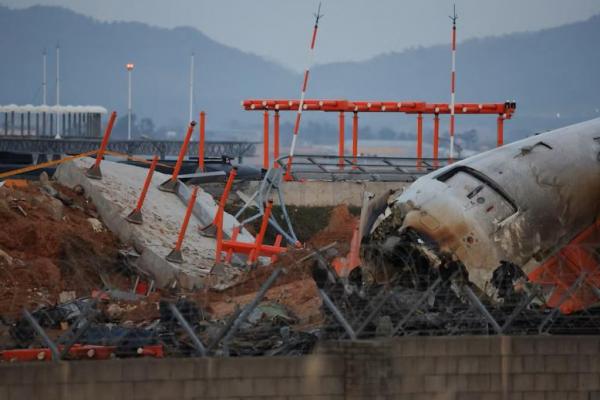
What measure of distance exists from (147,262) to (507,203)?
903cm

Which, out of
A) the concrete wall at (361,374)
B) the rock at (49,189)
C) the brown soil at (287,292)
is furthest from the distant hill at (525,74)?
the concrete wall at (361,374)

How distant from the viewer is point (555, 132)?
100ft

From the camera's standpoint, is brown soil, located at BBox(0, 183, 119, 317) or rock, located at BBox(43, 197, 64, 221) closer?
brown soil, located at BBox(0, 183, 119, 317)

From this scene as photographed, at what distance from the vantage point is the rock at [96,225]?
36.1 metres

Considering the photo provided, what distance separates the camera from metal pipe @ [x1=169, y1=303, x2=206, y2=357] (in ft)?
64.3

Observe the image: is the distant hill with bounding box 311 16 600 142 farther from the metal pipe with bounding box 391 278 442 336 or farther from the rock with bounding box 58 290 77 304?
the metal pipe with bounding box 391 278 442 336

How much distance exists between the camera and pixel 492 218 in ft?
91.1

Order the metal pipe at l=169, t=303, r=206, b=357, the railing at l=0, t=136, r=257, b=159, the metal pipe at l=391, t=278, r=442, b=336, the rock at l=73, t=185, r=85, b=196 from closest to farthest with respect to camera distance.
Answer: the metal pipe at l=169, t=303, r=206, b=357 < the metal pipe at l=391, t=278, r=442, b=336 < the rock at l=73, t=185, r=85, b=196 < the railing at l=0, t=136, r=257, b=159

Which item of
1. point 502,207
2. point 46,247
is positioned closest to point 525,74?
point 46,247

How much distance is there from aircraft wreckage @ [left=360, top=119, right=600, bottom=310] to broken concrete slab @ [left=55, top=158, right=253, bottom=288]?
601cm

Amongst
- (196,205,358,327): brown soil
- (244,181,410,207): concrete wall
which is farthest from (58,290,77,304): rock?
(244,181,410,207): concrete wall

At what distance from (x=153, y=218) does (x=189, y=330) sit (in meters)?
18.1

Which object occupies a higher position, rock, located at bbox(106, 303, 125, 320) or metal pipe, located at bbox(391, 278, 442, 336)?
metal pipe, located at bbox(391, 278, 442, 336)

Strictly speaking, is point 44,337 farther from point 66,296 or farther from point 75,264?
point 75,264
